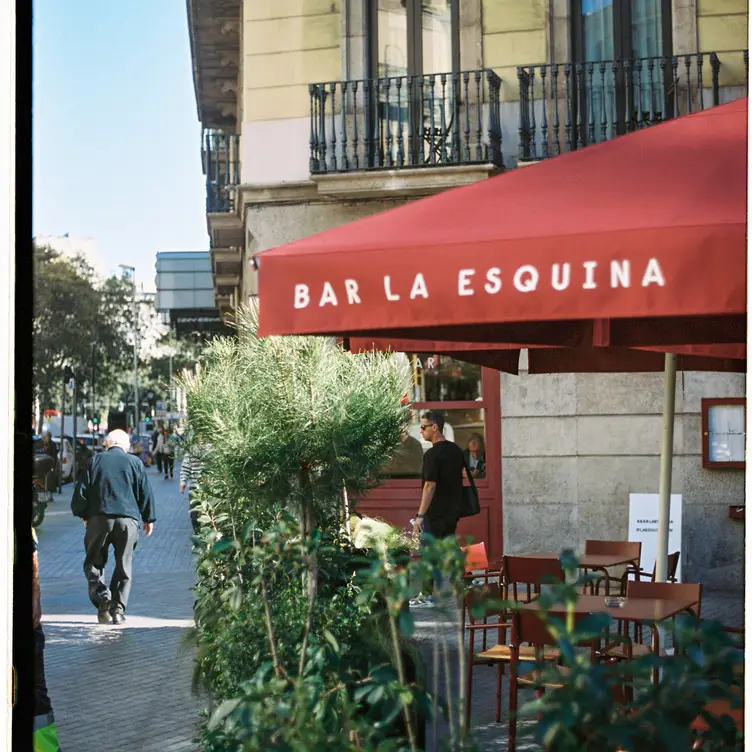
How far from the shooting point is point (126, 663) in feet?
30.0

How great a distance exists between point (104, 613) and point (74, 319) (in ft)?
108

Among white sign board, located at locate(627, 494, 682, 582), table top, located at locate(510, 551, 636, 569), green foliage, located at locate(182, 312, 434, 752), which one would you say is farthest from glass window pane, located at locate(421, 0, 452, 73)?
green foliage, located at locate(182, 312, 434, 752)

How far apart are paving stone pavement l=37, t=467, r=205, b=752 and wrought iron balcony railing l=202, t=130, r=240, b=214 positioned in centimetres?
555

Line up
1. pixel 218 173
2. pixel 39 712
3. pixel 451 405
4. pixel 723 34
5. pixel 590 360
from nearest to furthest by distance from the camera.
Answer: pixel 39 712
pixel 590 360
pixel 723 34
pixel 451 405
pixel 218 173

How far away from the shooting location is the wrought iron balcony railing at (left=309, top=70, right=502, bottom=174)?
45.0 feet

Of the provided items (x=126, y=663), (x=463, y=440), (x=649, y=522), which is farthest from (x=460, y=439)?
(x=126, y=663)

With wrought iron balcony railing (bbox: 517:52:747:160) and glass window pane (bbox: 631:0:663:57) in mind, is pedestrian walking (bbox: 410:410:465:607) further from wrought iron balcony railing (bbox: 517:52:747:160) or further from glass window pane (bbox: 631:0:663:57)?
glass window pane (bbox: 631:0:663:57)

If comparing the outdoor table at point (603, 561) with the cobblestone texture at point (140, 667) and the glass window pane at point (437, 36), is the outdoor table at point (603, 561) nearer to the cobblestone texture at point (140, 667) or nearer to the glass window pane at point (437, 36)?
the cobblestone texture at point (140, 667)

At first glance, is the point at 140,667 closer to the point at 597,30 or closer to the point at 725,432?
the point at 725,432

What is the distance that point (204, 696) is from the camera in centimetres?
707

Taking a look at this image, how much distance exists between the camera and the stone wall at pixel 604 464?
41.0ft

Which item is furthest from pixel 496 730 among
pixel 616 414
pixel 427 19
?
pixel 427 19

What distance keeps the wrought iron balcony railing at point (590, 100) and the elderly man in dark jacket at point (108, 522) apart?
5902 millimetres

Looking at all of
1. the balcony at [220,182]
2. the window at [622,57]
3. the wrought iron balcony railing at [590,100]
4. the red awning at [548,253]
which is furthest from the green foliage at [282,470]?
the balcony at [220,182]
